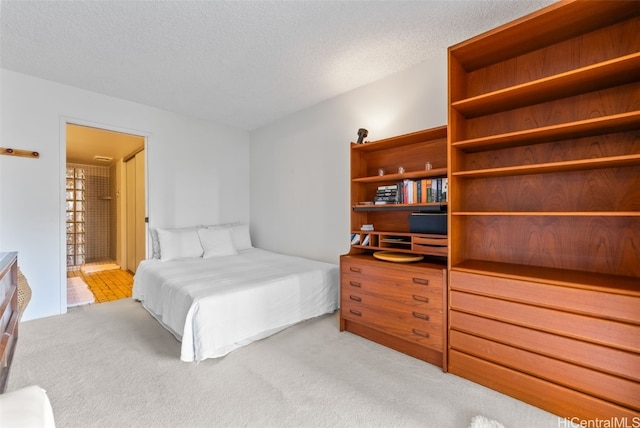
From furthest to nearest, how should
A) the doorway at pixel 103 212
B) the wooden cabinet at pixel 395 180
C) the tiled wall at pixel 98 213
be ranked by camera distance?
1. the tiled wall at pixel 98 213
2. the doorway at pixel 103 212
3. the wooden cabinet at pixel 395 180

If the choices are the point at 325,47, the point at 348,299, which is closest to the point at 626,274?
the point at 348,299

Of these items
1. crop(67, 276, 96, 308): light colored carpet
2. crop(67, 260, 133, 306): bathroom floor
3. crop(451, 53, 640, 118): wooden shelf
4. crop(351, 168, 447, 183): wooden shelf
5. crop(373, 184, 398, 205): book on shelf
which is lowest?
crop(67, 260, 133, 306): bathroom floor

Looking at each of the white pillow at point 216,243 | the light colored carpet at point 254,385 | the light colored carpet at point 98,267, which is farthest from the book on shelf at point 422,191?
the light colored carpet at point 98,267

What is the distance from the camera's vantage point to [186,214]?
3.96m

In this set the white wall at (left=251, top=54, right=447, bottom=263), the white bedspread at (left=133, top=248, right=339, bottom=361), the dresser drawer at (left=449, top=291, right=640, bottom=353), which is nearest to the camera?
the dresser drawer at (left=449, top=291, right=640, bottom=353)

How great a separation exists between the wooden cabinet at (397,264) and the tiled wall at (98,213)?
19.9 feet

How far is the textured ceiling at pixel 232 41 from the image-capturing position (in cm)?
188

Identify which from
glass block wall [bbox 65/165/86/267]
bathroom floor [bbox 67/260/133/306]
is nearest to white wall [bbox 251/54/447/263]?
bathroom floor [bbox 67/260/133/306]

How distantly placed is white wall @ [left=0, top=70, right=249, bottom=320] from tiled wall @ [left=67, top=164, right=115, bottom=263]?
3.47 meters

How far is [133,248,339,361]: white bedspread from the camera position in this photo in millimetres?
2043

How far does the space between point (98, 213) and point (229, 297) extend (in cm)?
604

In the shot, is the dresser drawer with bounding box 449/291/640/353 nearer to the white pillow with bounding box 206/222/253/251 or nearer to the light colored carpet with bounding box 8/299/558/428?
the light colored carpet with bounding box 8/299/558/428

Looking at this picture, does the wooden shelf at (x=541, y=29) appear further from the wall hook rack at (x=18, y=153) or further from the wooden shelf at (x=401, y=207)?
the wall hook rack at (x=18, y=153)

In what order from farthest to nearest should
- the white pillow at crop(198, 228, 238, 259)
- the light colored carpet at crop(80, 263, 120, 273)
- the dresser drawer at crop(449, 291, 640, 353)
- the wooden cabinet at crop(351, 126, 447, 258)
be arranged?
the light colored carpet at crop(80, 263, 120, 273)
the white pillow at crop(198, 228, 238, 259)
the wooden cabinet at crop(351, 126, 447, 258)
the dresser drawer at crop(449, 291, 640, 353)
